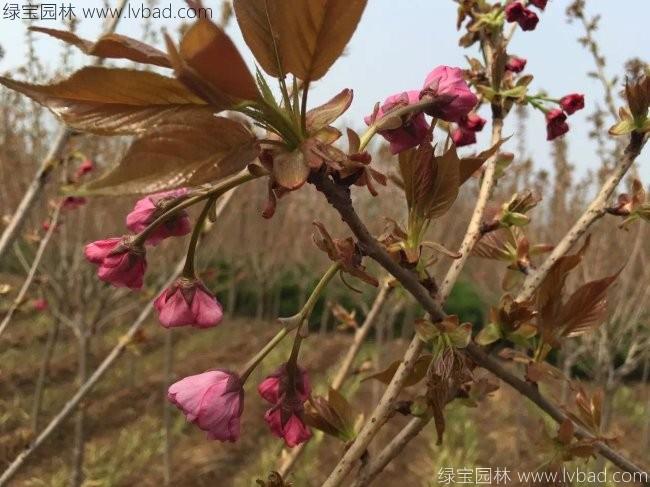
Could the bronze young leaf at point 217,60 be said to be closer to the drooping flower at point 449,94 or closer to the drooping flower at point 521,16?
the drooping flower at point 449,94

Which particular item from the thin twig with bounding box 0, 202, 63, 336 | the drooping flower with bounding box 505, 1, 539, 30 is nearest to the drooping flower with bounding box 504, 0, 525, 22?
the drooping flower with bounding box 505, 1, 539, 30

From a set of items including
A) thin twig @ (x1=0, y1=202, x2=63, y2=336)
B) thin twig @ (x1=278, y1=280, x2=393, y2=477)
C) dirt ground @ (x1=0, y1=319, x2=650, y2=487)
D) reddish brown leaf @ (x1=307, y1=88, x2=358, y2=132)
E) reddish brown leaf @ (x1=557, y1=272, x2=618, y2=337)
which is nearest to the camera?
reddish brown leaf @ (x1=307, y1=88, x2=358, y2=132)

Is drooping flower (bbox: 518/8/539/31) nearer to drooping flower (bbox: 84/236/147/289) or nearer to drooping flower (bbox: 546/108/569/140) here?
drooping flower (bbox: 546/108/569/140)

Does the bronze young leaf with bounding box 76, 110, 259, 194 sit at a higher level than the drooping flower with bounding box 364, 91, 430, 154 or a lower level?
lower

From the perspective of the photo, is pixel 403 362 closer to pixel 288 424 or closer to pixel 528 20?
pixel 288 424

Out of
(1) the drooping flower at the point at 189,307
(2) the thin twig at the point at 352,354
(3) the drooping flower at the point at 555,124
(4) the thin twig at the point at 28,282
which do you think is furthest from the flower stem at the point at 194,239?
(4) the thin twig at the point at 28,282

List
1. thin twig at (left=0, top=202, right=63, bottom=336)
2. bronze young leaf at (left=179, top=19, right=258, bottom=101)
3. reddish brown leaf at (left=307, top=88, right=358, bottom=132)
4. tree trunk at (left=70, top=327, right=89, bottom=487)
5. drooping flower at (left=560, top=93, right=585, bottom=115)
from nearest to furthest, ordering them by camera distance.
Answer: bronze young leaf at (left=179, top=19, right=258, bottom=101) → reddish brown leaf at (left=307, top=88, right=358, bottom=132) → drooping flower at (left=560, top=93, right=585, bottom=115) → thin twig at (left=0, top=202, right=63, bottom=336) → tree trunk at (left=70, top=327, right=89, bottom=487)
